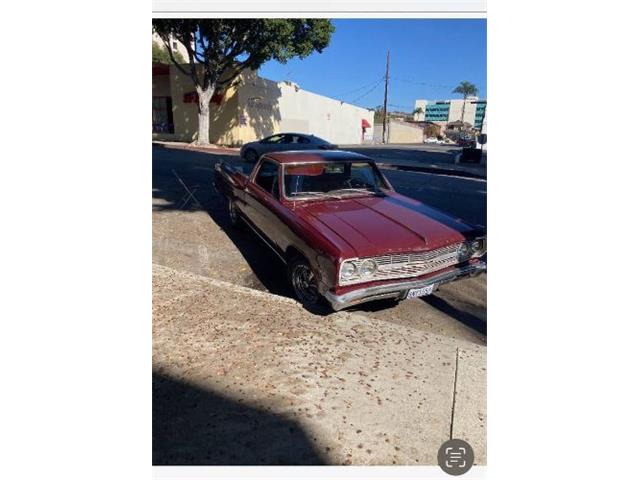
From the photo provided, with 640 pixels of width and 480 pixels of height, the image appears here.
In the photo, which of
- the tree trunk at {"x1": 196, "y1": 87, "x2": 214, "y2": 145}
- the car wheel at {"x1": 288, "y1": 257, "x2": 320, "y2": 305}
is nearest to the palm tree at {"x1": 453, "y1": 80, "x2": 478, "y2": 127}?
the car wheel at {"x1": 288, "y1": 257, "x2": 320, "y2": 305}

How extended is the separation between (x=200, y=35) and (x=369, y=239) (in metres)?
3.32

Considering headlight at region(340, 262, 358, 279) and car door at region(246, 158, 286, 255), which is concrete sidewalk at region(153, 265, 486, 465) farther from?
car door at region(246, 158, 286, 255)

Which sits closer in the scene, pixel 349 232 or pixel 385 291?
pixel 385 291

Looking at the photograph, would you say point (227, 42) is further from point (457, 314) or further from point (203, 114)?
point (457, 314)

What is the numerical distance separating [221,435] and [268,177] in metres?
2.95

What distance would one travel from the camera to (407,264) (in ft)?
9.55

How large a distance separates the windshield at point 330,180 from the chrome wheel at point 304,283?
855mm

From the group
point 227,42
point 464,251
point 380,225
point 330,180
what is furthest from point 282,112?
point 464,251

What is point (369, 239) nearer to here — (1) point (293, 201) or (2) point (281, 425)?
(1) point (293, 201)

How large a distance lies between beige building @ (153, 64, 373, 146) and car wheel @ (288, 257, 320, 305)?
259 cm

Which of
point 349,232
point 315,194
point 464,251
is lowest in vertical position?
point 464,251

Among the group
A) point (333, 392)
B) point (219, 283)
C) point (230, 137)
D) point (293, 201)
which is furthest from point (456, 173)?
point (333, 392)

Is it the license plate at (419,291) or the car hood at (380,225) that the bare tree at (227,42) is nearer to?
the car hood at (380,225)

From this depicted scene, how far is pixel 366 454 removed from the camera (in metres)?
1.86
